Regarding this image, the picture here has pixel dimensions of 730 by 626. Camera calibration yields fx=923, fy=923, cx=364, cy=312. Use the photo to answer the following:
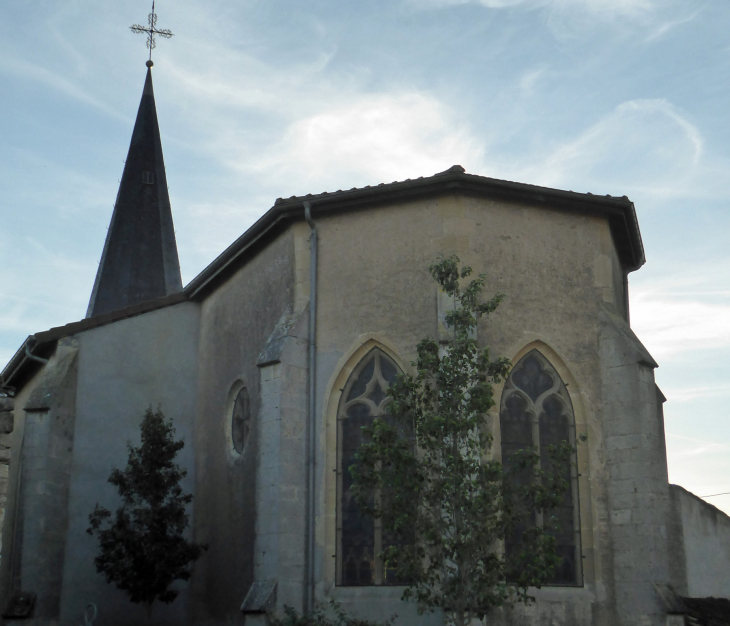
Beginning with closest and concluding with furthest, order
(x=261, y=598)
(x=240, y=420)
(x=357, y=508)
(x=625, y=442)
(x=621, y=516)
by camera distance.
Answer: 1. (x=261, y=598)
2. (x=621, y=516)
3. (x=625, y=442)
4. (x=357, y=508)
5. (x=240, y=420)

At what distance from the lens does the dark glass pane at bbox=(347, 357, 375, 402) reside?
12.9 metres

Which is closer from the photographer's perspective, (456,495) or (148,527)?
(456,495)

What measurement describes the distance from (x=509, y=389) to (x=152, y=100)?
18473mm

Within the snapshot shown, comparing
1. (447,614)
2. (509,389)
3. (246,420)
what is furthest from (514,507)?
(246,420)

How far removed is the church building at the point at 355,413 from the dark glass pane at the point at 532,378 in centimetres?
3

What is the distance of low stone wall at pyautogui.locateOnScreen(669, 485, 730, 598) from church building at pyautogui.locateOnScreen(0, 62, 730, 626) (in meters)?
0.03

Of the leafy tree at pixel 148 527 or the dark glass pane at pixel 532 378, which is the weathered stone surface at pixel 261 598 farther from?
the dark glass pane at pixel 532 378

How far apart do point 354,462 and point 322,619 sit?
2150 millimetres

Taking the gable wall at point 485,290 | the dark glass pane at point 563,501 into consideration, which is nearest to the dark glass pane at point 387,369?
the gable wall at point 485,290

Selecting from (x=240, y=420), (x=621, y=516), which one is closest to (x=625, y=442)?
(x=621, y=516)

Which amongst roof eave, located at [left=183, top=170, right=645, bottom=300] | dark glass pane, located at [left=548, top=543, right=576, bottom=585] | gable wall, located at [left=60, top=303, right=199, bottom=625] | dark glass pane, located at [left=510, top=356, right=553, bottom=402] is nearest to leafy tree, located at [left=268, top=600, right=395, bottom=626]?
dark glass pane, located at [left=548, top=543, right=576, bottom=585]

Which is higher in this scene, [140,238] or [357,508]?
[140,238]

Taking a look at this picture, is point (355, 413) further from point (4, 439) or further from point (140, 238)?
point (140, 238)

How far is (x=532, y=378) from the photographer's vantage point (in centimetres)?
1266
